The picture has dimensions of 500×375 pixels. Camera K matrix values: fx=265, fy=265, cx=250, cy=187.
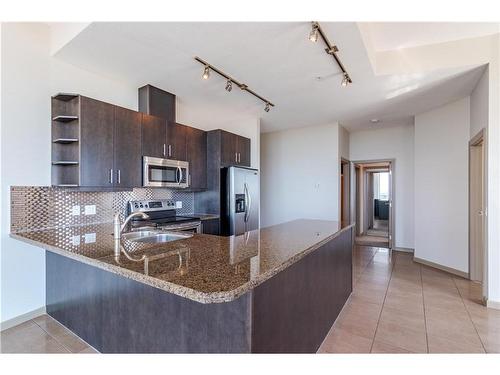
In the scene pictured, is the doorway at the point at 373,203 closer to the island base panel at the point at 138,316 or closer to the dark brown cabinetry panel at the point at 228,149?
the dark brown cabinetry panel at the point at 228,149

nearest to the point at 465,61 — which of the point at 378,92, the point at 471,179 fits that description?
the point at 378,92

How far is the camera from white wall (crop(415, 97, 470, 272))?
13.0 ft

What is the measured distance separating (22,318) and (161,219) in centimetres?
164

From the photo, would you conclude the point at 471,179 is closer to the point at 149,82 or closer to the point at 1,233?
the point at 149,82

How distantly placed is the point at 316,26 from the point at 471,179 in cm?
334

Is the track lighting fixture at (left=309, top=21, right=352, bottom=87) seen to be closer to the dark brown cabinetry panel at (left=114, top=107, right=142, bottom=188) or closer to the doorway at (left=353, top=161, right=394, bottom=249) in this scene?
the dark brown cabinetry panel at (left=114, top=107, right=142, bottom=188)

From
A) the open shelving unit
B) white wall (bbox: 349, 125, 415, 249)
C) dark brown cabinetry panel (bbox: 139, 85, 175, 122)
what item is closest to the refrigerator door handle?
dark brown cabinetry panel (bbox: 139, 85, 175, 122)

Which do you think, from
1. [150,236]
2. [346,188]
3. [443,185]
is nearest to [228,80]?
[150,236]

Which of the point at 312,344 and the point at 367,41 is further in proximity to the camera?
the point at 367,41

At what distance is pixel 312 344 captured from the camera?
1875 mm

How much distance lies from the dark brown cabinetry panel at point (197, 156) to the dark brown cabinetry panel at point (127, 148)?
32.8 inches

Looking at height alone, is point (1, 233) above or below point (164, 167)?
below

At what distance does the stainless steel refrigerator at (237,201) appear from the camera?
4133 mm

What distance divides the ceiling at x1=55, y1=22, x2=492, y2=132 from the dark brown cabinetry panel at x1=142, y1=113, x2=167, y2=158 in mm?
462
